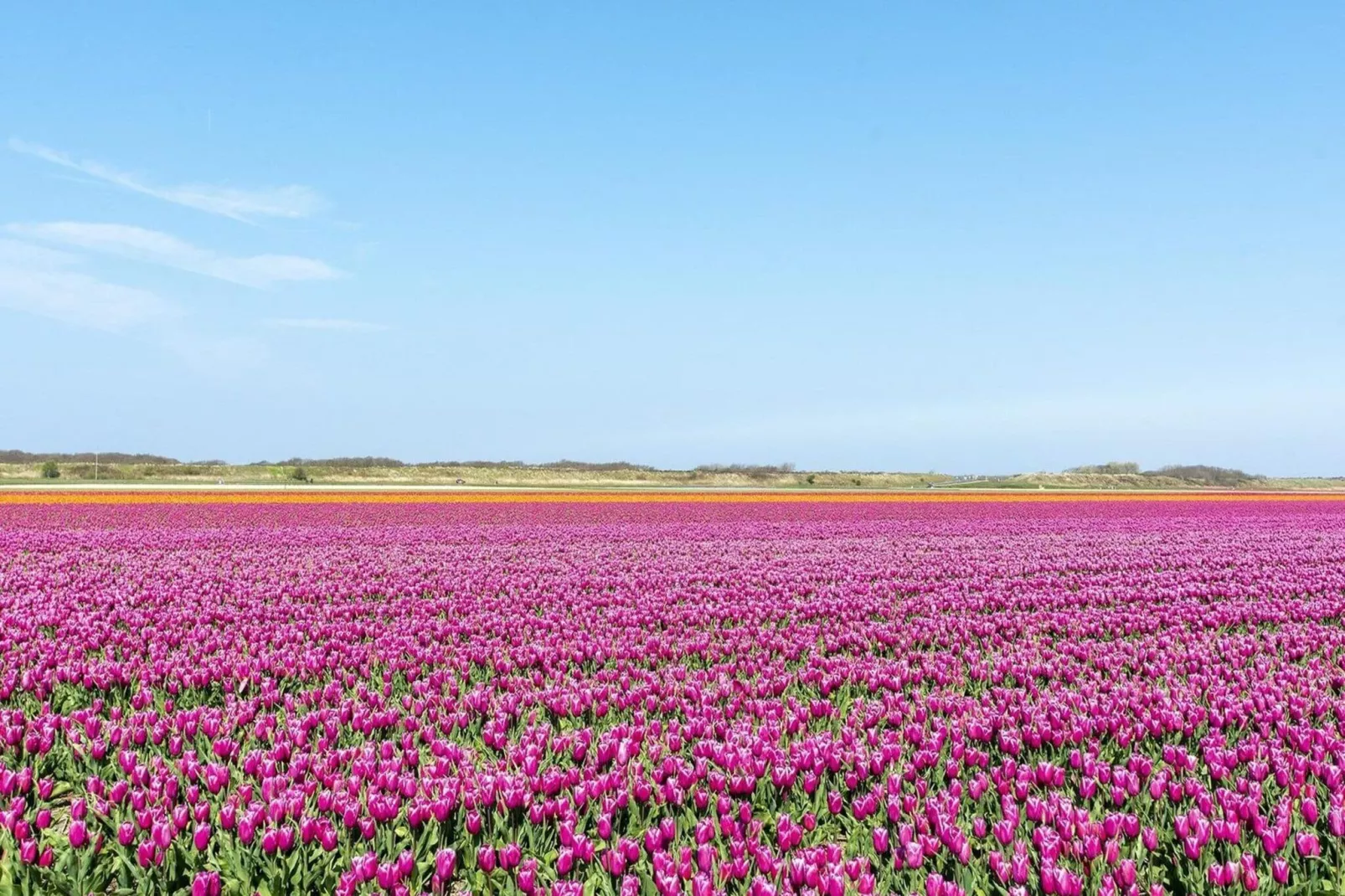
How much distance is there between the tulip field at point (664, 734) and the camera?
12.8ft

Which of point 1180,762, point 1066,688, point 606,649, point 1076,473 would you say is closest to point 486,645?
point 606,649

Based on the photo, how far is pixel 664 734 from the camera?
5.77 meters

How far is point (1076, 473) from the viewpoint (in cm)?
12081

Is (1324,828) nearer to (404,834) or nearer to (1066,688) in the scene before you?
(1066,688)

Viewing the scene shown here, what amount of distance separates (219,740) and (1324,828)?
19.1 feet

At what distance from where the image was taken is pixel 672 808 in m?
4.59

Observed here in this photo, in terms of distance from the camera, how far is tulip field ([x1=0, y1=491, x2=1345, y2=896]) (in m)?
3.89

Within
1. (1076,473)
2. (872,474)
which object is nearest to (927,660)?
(872,474)

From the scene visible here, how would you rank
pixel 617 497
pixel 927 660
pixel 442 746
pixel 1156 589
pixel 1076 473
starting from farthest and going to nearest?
pixel 1076 473 < pixel 617 497 < pixel 1156 589 < pixel 927 660 < pixel 442 746

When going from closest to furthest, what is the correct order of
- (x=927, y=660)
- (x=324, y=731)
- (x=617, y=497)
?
(x=324, y=731) < (x=927, y=660) < (x=617, y=497)

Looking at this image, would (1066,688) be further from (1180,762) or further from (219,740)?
(219,740)

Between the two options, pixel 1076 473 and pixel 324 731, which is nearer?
pixel 324 731

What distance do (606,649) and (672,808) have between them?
11.6 feet

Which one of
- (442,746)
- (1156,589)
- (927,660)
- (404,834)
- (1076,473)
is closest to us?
(404,834)
